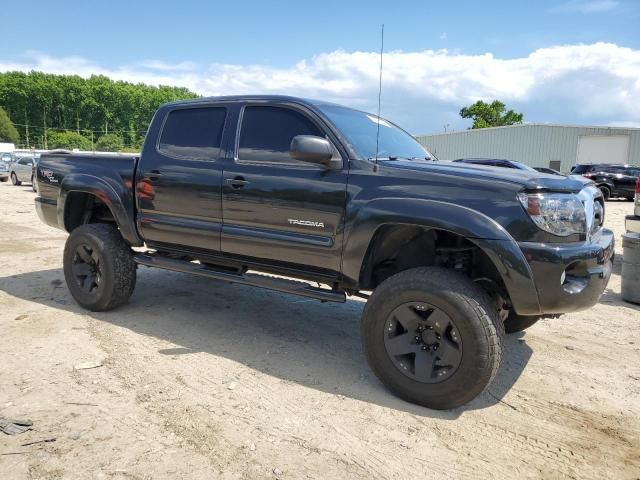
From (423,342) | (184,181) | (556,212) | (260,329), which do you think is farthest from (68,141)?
(556,212)

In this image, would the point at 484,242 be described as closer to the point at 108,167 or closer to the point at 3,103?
the point at 108,167

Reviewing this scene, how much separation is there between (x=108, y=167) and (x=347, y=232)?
269cm

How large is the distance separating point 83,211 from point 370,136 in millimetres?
3295

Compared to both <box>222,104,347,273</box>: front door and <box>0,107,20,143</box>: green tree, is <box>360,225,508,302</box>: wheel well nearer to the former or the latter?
<box>222,104,347,273</box>: front door

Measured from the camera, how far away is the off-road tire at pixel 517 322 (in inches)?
166

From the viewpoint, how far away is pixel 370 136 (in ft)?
13.1

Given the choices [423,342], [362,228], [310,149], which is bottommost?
[423,342]

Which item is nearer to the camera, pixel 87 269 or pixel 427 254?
pixel 427 254

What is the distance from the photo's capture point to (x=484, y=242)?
3006 millimetres

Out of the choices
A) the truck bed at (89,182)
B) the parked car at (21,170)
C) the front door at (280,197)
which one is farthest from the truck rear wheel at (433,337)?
the parked car at (21,170)

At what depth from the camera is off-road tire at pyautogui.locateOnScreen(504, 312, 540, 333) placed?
4.22 m

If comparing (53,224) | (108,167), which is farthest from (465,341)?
(53,224)

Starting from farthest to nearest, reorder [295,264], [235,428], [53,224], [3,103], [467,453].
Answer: [3,103]
[53,224]
[295,264]
[235,428]
[467,453]

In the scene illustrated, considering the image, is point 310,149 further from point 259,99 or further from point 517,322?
point 517,322
